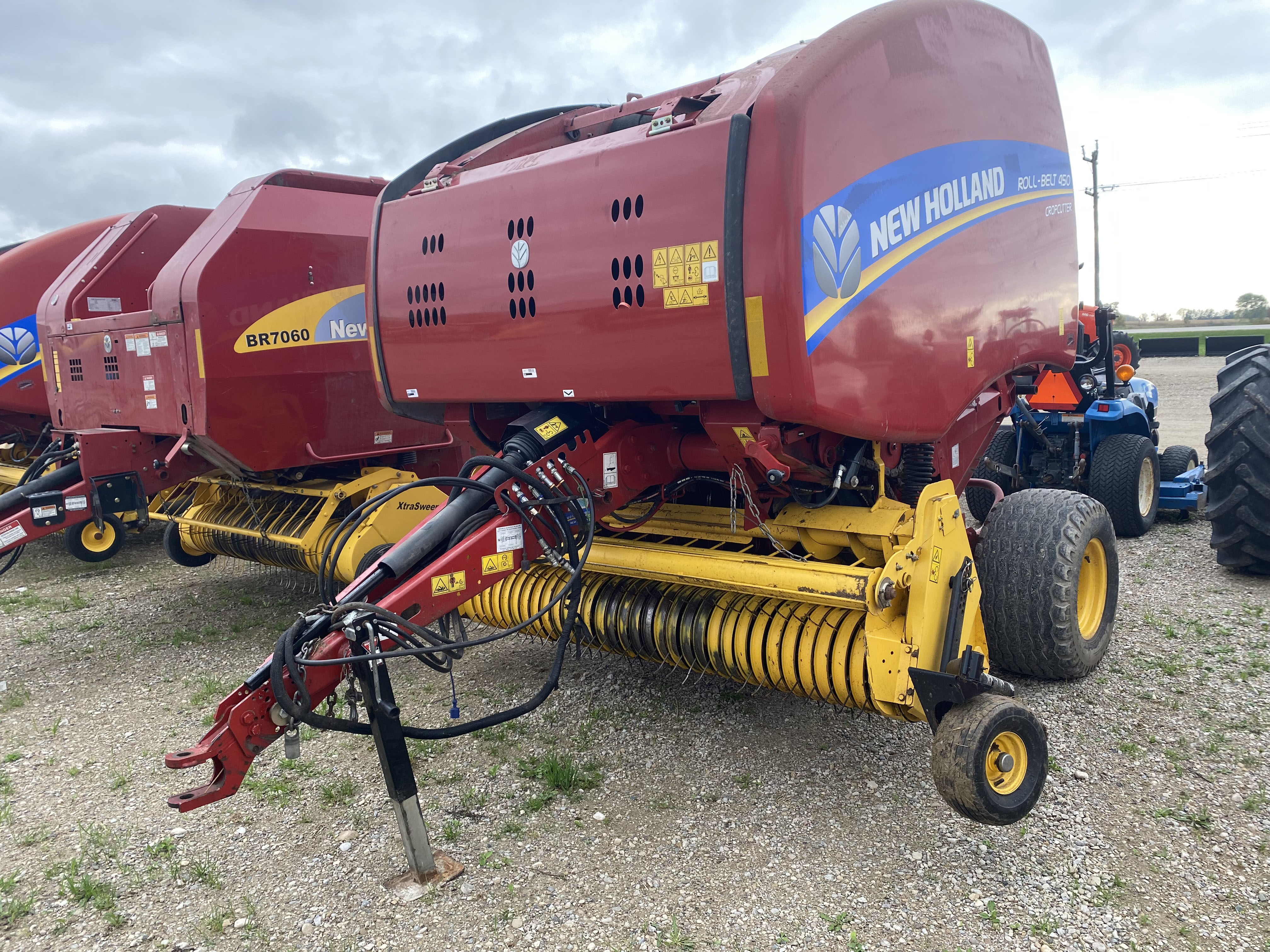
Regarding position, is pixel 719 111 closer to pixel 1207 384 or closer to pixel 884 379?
pixel 884 379

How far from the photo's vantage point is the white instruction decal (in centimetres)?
302

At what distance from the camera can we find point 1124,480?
6.55m

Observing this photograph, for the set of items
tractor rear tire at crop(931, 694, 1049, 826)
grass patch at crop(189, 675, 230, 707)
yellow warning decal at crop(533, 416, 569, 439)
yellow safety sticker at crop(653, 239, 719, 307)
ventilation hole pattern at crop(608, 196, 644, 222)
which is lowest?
grass patch at crop(189, 675, 230, 707)

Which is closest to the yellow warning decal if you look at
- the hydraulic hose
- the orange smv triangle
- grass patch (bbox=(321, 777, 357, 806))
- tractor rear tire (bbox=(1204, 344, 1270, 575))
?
grass patch (bbox=(321, 777, 357, 806))

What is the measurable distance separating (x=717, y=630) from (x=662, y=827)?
733 mm

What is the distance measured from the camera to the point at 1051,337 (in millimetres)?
4051

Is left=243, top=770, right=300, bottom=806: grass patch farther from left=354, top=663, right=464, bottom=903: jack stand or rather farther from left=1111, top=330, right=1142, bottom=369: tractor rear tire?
left=1111, top=330, right=1142, bottom=369: tractor rear tire

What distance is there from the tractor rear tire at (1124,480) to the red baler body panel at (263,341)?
15.9 ft

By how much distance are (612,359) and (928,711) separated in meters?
1.55

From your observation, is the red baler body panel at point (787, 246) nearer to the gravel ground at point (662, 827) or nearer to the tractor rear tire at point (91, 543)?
the gravel ground at point (662, 827)

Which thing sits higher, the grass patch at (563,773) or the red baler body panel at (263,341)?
the red baler body panel at (263,341)

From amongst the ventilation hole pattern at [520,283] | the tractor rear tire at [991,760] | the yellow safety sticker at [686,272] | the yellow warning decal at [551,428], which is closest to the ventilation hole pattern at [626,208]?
the yellow safety sticker at [686,272]

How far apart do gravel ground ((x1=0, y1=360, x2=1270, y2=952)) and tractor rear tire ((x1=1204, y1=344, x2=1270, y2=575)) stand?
Answer: 933mm

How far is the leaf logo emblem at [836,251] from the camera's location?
107 inches
